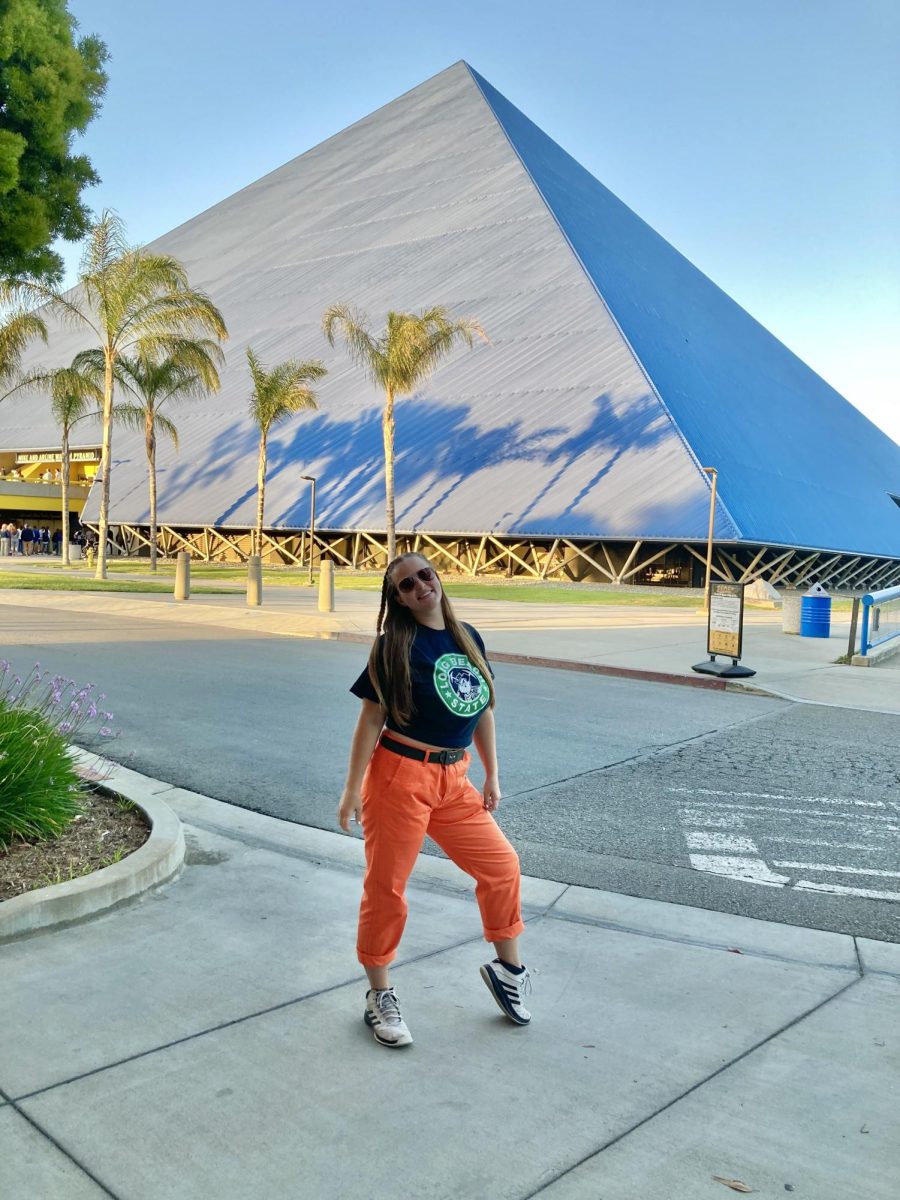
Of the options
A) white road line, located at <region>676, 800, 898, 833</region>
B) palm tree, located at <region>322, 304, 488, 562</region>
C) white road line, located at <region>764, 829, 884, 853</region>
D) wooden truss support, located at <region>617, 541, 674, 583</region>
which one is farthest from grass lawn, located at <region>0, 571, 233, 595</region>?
white road line, located at <region>764, 829, 884, 853</region>

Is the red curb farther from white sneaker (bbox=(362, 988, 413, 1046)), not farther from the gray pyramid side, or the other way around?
the gray pyramid side

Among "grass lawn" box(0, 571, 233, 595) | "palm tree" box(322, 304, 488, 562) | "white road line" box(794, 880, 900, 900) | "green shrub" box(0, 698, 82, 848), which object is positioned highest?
"palm tree" box(322, 304, 488, 562)

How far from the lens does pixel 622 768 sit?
26.3ft

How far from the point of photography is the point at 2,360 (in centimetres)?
3048

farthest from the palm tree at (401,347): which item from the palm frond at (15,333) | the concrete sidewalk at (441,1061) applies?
the concrete sidewalk at (441,1061)

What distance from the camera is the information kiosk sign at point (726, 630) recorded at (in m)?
13.8

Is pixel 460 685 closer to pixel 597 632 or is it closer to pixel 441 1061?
pixel 441 1061

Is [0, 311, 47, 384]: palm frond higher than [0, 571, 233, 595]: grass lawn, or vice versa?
[0, 311, 47, 384]: palm frond

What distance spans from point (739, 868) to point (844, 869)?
0.57 meters

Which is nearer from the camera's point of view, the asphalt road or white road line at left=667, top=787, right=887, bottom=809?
the asphalt road

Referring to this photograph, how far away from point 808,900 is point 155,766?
4515mm

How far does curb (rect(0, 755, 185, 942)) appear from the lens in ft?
13.8

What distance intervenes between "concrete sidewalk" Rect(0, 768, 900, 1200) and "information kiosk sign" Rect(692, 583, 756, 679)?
30.8 feet

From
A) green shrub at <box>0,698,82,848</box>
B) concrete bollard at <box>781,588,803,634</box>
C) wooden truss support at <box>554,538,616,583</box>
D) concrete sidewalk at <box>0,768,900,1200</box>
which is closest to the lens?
concrete sidewalk at <box>0,768,900,1200</box>
